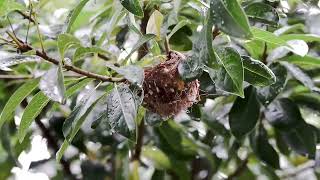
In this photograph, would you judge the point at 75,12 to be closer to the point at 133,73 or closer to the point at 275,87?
the point at 133,73

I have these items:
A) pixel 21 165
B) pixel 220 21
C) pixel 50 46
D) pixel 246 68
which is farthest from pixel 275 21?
pixel 21 165

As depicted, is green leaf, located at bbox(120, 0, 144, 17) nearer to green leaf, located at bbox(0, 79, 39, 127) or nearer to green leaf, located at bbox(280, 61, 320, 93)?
green leaf, located at bbox(0, 79, 39, 127)

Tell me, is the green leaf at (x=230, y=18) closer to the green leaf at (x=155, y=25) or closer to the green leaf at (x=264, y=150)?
the green leaf at (x=155, y=25)

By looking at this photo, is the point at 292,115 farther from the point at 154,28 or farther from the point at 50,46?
the point at 50,46

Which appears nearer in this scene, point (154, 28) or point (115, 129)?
point (115, 129)

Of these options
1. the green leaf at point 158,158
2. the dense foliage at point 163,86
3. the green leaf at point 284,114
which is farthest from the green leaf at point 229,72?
the green leaf at point 158,158

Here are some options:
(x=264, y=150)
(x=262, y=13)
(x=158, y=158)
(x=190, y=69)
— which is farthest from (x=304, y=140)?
(x=190, y=69)
